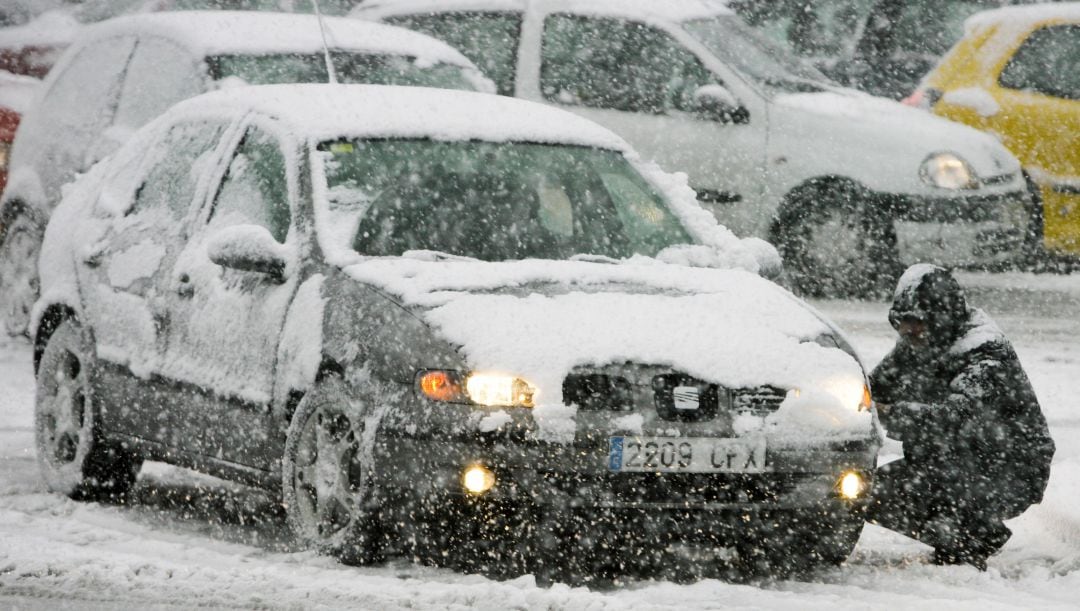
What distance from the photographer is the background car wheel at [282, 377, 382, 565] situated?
6035mm

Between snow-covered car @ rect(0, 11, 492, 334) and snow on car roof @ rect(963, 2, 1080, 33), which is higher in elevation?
snow on car roof @ rect(963, 2, 1080, 33)

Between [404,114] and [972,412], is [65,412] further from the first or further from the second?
[972,412]

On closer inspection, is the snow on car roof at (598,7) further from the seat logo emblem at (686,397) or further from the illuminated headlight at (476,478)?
the illuminated headlight at (476,478)

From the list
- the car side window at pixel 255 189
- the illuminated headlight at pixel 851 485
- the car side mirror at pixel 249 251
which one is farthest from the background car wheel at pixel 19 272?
the illuminated headlight at pixel 851 485

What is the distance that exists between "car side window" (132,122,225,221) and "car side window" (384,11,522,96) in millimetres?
4993

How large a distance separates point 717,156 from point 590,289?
5.78 metres

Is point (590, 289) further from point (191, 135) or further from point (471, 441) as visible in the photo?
point (191, 135)

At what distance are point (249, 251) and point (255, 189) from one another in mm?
641

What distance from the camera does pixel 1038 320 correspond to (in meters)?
12.5

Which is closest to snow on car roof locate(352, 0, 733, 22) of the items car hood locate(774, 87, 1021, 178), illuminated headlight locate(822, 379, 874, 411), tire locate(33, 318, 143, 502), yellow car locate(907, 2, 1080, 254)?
car hood locate(774, 87, 1021, 178)

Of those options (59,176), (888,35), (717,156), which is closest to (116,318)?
(59,176)

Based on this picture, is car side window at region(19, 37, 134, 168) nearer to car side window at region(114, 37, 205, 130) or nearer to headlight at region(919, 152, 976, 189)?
car side window at region(114, 37, 205, 130)

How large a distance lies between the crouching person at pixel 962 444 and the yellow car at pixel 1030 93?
6.43 meters

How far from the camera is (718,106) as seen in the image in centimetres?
1223
